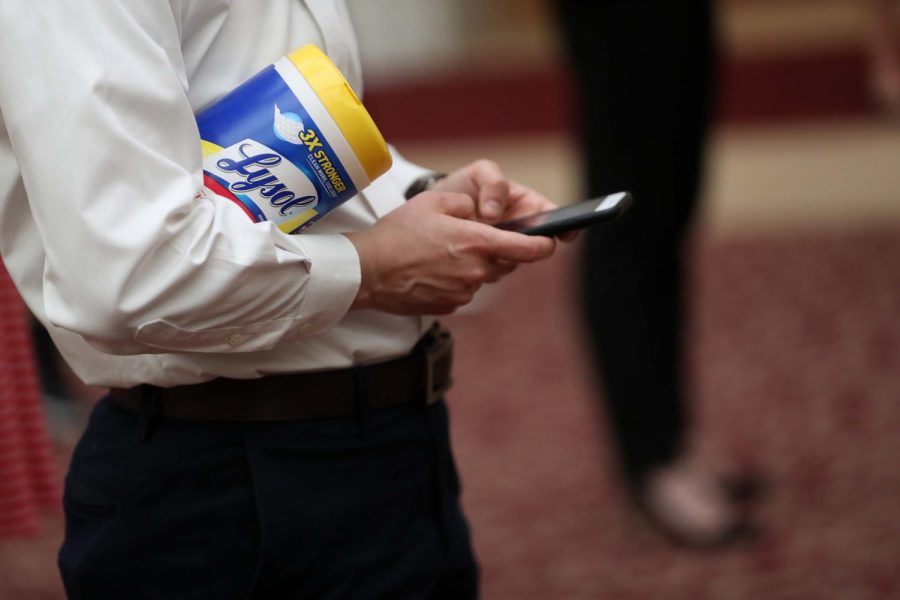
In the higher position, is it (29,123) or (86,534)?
(29,123)

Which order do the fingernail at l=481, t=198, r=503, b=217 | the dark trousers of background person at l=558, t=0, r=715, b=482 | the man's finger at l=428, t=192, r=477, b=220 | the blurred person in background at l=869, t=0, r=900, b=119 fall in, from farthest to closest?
the blurred person in background at l=869, t=0, r=900, b=119 < the dark trousers of background person at l=558, t=0, r=715, b=482 < the fingernail at l=481, t=198, r=503, b=217 < the man's finger at l=428, t=192, r=477, b=220

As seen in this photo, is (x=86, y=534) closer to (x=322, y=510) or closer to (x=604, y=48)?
(x=322, y=510)

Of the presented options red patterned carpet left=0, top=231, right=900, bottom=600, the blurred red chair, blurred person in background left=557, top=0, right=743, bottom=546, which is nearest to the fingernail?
the blurred red chair

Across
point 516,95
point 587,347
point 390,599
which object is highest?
point 390,599

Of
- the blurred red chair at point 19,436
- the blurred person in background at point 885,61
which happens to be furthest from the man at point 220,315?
the blurred person in background at point 885,61

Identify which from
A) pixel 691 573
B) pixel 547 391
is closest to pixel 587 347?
pixel 691 573

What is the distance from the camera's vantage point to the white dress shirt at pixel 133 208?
1044 millimetres

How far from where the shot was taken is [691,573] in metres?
2.83

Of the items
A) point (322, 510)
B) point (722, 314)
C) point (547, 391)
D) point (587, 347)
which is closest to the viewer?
point (322, 510)

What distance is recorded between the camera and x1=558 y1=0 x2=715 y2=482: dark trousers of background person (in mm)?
2736

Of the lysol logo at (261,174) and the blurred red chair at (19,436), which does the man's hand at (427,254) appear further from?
the blurred red chair at (19,436)

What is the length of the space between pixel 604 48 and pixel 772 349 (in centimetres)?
180

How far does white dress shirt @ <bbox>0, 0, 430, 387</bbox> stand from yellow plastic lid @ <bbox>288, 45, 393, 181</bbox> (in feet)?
0.34

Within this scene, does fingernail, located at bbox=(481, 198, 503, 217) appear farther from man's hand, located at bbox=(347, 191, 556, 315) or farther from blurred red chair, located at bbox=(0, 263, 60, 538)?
blurred red chair, located at bbox=(0, 263, 60, 538)
